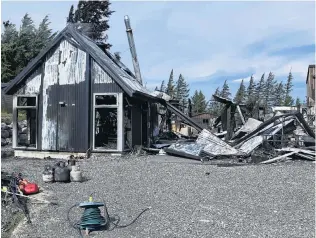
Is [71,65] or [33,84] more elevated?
[71,65]

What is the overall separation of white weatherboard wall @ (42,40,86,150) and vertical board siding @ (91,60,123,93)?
463 millimetres

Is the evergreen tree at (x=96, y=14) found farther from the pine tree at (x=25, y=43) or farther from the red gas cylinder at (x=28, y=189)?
the red gas cylinder at (x=28, y=189)

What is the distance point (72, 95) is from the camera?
51.8 feet

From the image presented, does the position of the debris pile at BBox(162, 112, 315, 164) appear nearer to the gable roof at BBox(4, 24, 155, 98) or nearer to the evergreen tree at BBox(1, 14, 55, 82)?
the gable roof at BBox(4, 24, 155, 98)

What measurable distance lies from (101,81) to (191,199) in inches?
340

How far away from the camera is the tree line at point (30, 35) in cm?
3586

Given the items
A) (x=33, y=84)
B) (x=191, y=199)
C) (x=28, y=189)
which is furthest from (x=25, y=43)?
(x=191, y=199)

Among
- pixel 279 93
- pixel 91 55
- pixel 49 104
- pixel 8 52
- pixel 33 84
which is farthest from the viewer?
pixel 279 93

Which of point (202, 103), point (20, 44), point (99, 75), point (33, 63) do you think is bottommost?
point (99, 75)

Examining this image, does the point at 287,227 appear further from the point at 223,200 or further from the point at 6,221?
the point at 6,221

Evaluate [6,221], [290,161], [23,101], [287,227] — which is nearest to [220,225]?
[287,227]

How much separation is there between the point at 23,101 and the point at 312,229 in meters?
15.7

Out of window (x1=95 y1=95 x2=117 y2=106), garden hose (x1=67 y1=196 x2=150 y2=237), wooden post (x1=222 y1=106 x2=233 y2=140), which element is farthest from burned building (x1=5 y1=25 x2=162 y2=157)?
garden hose (x1=67 y1=196 x2=150 y2=237)

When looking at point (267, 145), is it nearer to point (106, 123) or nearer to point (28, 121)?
point (106, 123)
